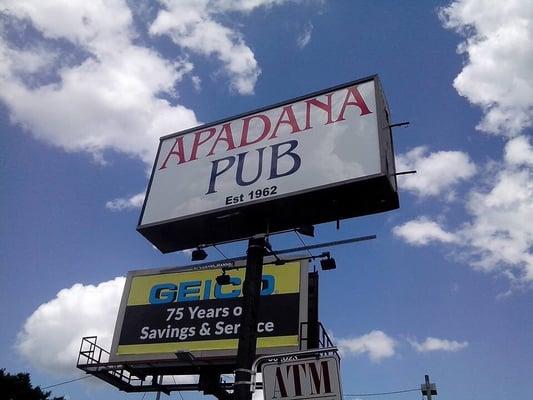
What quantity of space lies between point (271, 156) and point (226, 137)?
1.24 m

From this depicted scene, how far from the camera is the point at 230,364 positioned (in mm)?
15492

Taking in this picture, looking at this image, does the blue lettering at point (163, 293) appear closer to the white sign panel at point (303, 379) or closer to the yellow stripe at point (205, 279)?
the yellow stripe at point (205, 279)

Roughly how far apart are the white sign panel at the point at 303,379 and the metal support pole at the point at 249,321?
5.27 ft

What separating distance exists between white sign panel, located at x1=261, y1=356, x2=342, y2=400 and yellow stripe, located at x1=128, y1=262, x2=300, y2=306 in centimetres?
1160

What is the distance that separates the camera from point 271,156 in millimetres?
8586

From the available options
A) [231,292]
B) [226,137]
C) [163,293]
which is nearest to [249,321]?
[226,137]

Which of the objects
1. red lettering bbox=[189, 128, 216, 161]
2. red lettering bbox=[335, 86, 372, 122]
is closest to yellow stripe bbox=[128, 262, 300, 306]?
red lettering bbox=[189, 128, 216, 161]

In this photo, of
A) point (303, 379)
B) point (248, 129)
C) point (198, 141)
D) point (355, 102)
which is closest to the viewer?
point (303, 379)

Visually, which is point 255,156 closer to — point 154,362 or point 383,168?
point 383,168

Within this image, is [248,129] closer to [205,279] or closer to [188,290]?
[205,279]

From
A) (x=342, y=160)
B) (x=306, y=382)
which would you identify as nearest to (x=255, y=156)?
Result: (x=342, y=160)

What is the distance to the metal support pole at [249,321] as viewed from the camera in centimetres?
593

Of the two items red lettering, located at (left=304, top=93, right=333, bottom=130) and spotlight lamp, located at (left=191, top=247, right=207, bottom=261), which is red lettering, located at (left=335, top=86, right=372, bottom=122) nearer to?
red lettering, located at (left=304, top=93, right=333, bottom=130)

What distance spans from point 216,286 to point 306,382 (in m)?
12.9
